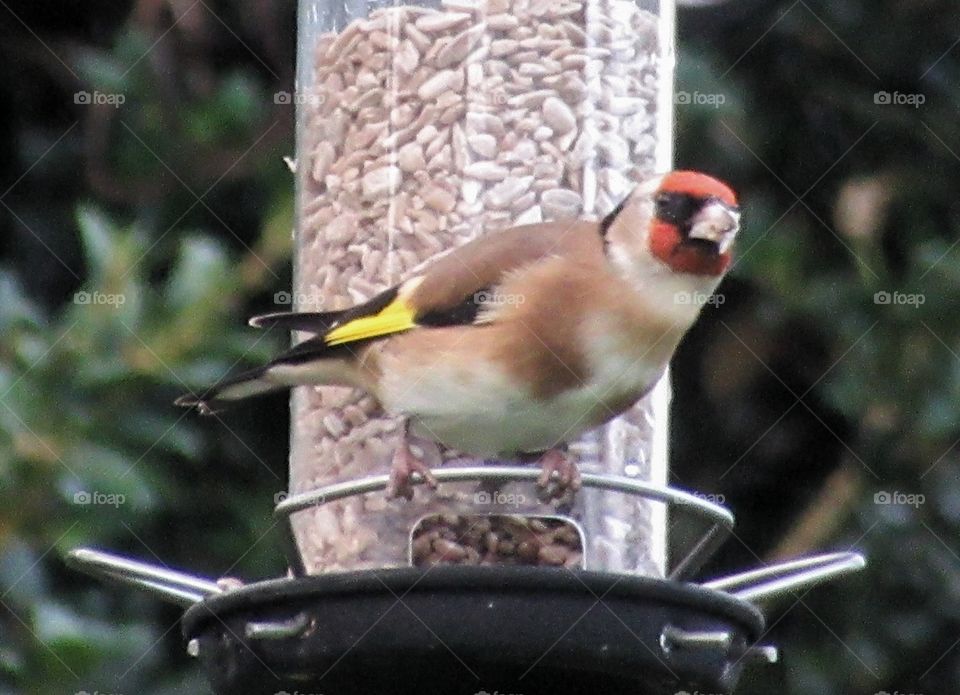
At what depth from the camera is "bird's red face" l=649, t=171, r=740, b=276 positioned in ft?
12.2

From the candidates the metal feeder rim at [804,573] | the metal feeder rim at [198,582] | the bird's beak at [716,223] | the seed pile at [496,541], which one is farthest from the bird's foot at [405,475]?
the bird's beak at [716,223]

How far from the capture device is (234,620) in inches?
139

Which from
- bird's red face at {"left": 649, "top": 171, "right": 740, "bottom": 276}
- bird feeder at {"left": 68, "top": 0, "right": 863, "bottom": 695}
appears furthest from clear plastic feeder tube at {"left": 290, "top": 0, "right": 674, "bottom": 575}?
bird's red face at {"left": 649, "top": 171, "right": 740, "bottom": 276}

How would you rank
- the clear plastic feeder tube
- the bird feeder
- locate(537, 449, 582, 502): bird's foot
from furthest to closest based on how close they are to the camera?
the clear plastic feeder tube → locate(537, 449, 582, 502): bird's foot → the bird feeder

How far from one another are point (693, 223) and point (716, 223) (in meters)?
0.04

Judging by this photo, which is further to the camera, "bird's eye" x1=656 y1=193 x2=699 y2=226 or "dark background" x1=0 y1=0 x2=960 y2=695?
"dark background" x1=0 y1=0 x2=960 y2=695

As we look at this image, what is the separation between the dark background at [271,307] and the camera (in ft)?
15.8

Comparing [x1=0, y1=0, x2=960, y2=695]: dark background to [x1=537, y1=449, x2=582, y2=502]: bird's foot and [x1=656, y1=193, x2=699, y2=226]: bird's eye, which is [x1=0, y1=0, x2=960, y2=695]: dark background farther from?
[x1=656, y1=193, x2=699, y2=226]: bird's eye

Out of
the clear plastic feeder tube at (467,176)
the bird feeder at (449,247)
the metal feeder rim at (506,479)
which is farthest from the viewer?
the clear plastic feeder tube at (467,176)

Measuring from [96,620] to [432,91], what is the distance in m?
1.59

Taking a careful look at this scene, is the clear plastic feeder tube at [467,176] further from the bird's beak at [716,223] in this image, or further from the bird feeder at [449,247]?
the bird's beak at [716,223]

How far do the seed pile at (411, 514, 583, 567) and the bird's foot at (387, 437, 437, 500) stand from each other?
0.13 m

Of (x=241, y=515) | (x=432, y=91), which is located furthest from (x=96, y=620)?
(x=432, y=91)

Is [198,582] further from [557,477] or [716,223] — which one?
[716,223]
